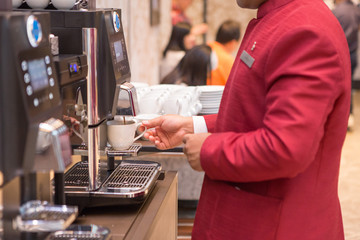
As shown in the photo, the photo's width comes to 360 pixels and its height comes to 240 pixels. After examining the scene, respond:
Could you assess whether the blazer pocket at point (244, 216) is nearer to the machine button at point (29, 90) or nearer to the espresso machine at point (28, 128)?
the espresso machine at point (28, 128)

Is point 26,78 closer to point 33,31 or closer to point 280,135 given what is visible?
point 33,31

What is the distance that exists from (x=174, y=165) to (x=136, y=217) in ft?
5.72

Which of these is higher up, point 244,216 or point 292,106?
point 292,106

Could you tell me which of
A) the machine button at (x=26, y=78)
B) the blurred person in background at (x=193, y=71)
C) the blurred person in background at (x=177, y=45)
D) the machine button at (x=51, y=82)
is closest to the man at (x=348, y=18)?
the blurred person in background at (x=177, y=45)

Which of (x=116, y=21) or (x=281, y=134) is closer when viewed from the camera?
(x=281, y=134)

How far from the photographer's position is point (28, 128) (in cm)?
101

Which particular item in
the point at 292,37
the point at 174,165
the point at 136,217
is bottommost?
the point at 174,165

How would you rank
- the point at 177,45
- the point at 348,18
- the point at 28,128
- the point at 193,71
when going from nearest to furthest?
the point at 28,128
the point at 193,71
the point at 177,45
the point at 348,18

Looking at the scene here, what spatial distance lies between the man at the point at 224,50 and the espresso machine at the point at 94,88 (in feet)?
8.78

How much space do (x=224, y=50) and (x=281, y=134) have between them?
13.0ft

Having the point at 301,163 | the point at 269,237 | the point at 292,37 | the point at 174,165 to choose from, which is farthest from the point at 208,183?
the point at 174,165

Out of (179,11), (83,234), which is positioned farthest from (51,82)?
(179,11)

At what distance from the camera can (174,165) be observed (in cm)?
332

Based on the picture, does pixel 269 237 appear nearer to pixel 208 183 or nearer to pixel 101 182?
pixel 208 183
